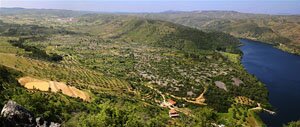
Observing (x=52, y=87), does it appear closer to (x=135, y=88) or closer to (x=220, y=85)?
(x=135, y=88)

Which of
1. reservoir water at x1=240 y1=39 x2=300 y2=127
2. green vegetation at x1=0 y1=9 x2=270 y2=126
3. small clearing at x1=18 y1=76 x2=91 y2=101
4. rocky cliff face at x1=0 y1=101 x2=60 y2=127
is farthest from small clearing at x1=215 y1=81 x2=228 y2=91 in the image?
rocky cliff face at x1=0 y1=101 x2=60 y2=127

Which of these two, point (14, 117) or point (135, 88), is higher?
point (14, 117)

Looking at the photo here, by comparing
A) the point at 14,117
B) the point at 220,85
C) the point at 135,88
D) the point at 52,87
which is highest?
the point at 14,117

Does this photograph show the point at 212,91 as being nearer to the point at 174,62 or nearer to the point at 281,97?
the point at 281,97

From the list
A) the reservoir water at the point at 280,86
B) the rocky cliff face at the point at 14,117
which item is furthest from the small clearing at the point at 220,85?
the rocky cliff face at the point at 14,117

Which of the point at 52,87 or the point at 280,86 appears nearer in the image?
the point at 52,87

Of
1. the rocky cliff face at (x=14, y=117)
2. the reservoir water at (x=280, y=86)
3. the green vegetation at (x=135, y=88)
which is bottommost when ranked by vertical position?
the reservoir water at (x=280, y=86)

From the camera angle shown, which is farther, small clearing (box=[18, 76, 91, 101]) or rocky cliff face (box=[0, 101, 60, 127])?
small clearing (box=[18, 76, 91, 101])

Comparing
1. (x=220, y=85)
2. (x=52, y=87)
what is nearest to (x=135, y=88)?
(x=52, y=87)

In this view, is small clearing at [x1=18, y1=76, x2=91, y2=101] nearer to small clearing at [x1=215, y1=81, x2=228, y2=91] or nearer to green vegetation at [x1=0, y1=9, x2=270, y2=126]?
green vegetation at [x1=0, y1=9, x2=270, y2=126]

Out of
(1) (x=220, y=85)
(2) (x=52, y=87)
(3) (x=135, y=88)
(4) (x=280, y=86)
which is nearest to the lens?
(2) (x=52, y=87)

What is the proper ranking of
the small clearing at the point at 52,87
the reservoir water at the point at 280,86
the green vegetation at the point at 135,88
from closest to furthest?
the green vegetation at the point at 135,88 < the small clearing at the point at 52,87 < the reservoir water at the point at 280,86

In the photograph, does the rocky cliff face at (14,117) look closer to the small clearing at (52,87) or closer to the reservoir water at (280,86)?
the small clearing at (52,87)

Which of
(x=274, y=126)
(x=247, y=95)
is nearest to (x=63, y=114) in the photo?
(x=274, y=126)
